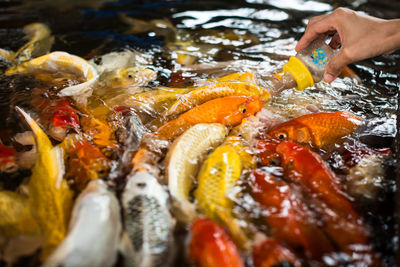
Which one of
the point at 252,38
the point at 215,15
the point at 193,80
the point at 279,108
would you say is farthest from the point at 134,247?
the point at 215,15

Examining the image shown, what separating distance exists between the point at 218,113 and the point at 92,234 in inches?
52.6

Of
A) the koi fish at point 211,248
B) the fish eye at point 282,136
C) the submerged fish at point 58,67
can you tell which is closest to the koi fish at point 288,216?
the koi fish at point 211,248

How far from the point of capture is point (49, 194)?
161 cm

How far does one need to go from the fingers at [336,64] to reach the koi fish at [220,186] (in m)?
0.91

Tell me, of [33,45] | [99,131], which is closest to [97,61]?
[33,45]

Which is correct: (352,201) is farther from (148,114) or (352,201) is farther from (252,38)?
(252,38)

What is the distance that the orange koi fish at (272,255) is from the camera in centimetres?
124

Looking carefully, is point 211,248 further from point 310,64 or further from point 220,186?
point 310,64

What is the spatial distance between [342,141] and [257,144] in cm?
71

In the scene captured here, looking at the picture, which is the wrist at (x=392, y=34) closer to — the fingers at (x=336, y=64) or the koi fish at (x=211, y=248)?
the fingers at (x=336, y=64)

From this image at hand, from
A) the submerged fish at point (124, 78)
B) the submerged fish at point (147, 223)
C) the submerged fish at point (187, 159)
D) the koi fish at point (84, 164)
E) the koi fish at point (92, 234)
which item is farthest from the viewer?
the submerged fish at point (124, 78)

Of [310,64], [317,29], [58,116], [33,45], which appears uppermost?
[317,29]

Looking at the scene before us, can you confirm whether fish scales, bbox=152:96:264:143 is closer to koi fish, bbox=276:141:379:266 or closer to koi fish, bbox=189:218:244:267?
koi fish, bbox=276:141:379:266

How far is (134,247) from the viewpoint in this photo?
132cm
